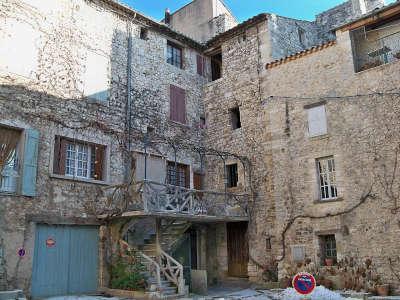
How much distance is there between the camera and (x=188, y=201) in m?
11.7

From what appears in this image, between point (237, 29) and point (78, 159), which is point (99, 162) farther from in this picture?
point (237, 29)

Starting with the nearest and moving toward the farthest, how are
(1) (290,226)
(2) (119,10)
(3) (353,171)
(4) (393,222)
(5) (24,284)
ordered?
(5) (24,284) < (4) (393,222) < (3) (353,171) < (1) (290,226) < (2) (119,10)

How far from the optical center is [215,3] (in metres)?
19.1

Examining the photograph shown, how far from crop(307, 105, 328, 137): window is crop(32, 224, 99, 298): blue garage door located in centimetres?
707

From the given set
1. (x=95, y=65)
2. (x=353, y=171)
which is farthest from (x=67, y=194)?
(x=353, y=171)

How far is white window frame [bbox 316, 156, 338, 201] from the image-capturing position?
39.2ft

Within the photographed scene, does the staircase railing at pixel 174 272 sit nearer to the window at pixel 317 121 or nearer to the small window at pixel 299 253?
Result: the small window at pixel 299 253

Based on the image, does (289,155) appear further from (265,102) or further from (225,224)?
(225,224)

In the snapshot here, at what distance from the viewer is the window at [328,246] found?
1170cm

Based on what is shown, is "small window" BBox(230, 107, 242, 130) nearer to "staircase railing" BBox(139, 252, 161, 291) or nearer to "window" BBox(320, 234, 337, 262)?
"window" BBox(320, 234, 337, 262)

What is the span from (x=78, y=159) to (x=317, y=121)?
719 centimetres

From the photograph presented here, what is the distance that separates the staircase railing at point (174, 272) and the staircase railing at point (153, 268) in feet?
0.80

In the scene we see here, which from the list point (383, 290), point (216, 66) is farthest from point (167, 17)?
point (383, 290)

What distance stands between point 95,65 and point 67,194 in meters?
4.07
